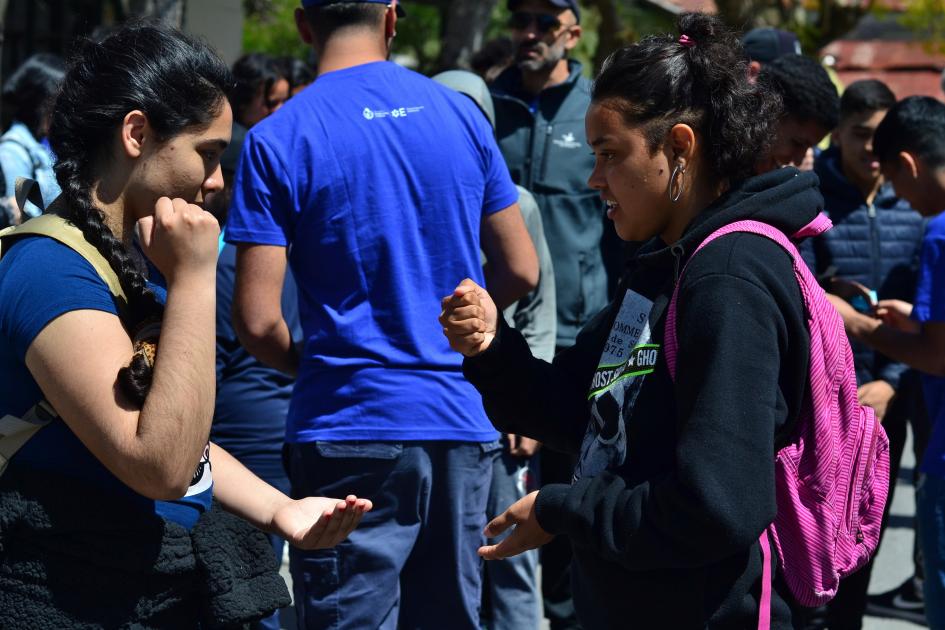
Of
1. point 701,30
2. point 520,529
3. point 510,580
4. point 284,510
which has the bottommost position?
point 510,580

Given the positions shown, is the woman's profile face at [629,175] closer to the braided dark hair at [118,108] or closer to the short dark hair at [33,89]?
the braided dark hair at [118,108]

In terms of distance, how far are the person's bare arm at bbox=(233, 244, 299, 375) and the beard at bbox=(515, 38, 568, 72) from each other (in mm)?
2072

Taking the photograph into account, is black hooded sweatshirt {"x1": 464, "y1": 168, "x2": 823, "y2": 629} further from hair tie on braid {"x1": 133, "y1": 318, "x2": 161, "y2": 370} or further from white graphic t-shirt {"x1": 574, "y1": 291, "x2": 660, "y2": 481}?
hair tie on braid {"x1": 133, "y1": 318, "x2": 161, "y2": 370}

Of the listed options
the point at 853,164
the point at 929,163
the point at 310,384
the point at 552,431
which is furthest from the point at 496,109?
the point at 552,431

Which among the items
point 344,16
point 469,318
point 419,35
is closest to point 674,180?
point 469,318

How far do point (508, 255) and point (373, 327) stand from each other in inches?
22.6

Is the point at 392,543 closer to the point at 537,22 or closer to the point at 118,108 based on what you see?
the point at 118,108

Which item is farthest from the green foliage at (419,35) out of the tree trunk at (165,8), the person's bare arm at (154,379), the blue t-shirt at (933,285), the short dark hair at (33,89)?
the person's bare arm at (154,379)

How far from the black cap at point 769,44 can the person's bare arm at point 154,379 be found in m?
3.38

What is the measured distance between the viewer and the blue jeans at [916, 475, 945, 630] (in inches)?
136

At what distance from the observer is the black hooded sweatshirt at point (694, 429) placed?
184 cm

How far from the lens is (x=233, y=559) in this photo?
87.2 inches

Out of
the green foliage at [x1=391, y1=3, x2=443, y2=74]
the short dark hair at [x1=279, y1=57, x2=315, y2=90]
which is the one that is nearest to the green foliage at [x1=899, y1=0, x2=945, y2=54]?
the green foliage at [x1=391, y1=3, x2=443, y2=74]

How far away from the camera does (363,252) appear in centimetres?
312
